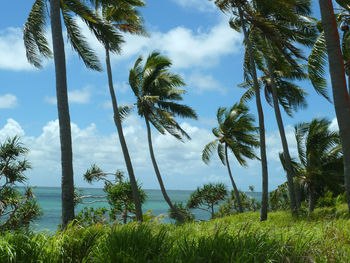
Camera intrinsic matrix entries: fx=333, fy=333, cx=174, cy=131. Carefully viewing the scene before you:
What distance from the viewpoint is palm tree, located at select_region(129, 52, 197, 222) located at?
2056 cm

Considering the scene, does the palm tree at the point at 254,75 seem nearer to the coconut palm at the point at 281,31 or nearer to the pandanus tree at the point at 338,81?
the coconut palm at the point at 281,31

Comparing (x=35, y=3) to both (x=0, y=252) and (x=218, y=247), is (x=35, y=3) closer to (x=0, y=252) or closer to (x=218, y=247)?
(x=0, y=252)

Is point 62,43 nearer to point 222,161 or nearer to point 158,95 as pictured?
point 158,95

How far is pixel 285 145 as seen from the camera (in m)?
17.4

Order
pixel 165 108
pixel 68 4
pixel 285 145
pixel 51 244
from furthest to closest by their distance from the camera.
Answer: pixel 165 108 → pixel 285 145 → pixel 68 4 → pixel 51 244

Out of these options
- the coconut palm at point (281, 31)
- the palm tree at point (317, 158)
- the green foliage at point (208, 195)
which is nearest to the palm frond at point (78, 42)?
the coconut palm at point (281, 31)

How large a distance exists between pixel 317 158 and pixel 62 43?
1486 centimetres

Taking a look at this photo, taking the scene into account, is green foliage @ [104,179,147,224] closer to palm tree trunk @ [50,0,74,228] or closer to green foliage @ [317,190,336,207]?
palm tree trunk @ [50,0,74,228]

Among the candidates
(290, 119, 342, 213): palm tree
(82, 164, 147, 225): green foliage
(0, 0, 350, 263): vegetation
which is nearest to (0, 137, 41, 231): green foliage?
(0, 0, 350, 263): vegetation

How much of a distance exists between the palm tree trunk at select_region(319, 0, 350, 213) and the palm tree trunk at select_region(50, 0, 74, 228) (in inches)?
248

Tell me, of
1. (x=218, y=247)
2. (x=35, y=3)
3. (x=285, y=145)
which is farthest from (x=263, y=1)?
(x=218, y=247)

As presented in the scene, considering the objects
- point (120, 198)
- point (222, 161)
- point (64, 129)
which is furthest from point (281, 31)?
point (222, 161)

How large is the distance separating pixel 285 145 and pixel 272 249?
560 inches

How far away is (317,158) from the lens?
1839 cm
